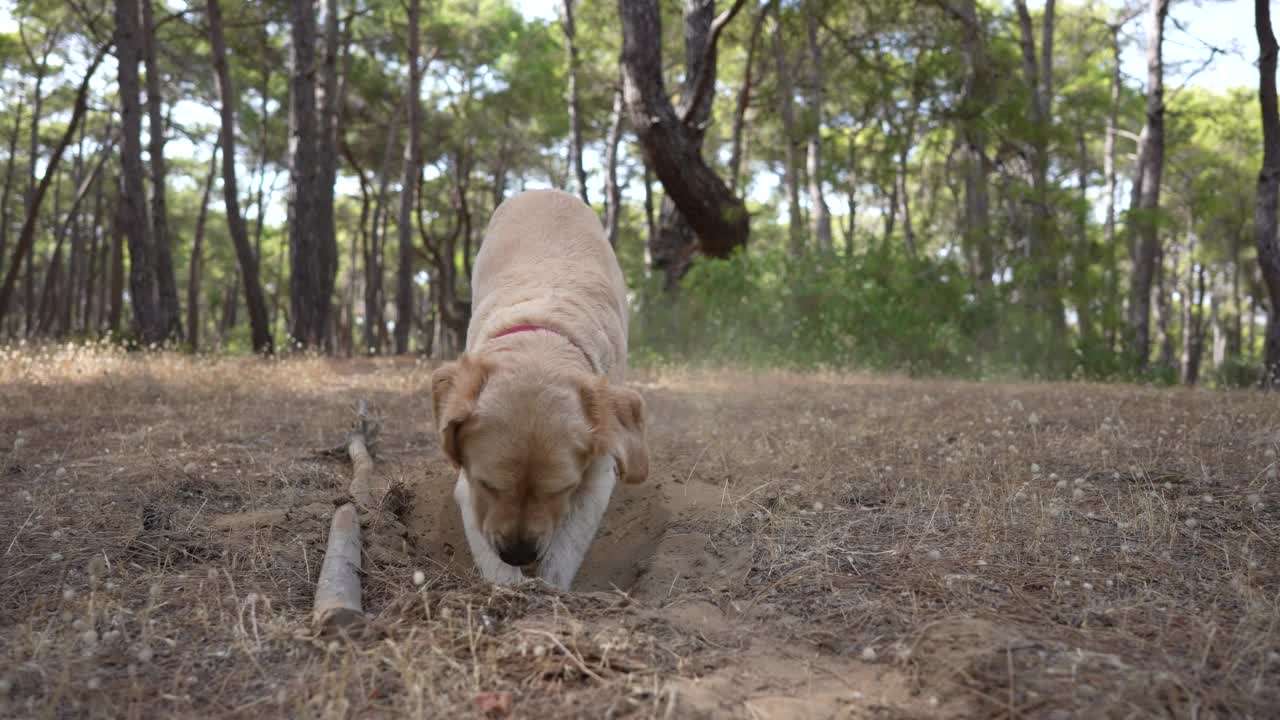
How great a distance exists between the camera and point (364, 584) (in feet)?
10.5

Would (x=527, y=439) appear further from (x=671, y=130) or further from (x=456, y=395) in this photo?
(x=671, y=130)

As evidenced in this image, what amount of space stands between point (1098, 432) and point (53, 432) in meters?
7.36

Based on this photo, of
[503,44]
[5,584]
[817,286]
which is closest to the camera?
[5,584]

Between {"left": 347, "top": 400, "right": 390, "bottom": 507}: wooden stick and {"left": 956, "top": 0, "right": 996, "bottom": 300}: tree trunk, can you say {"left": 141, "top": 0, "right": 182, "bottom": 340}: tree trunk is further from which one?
{"left": 956, "top": 0, "right": 996, "bottom": 300}: tree trunk

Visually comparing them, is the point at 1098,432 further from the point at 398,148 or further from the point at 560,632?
the point at 398,148

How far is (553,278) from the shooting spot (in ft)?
16.1

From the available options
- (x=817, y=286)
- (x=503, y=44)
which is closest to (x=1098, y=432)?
(x=817, y=286)

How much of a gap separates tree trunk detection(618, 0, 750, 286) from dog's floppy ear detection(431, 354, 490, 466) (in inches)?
415

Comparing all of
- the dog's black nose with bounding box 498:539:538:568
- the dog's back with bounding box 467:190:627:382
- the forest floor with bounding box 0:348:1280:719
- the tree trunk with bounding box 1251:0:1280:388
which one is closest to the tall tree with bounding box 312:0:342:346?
the forest floor with bounding box 0:348:1280:719

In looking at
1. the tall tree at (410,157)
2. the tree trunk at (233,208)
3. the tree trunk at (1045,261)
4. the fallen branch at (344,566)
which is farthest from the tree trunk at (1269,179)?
the tree trunk at (233,208)

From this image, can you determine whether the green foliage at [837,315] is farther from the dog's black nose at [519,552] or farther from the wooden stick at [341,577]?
the dog's black nose at [519,552]

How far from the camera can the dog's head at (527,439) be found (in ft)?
10.1

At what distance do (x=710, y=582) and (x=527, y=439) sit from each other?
3.31 feet

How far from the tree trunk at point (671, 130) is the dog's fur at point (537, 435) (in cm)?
1000
